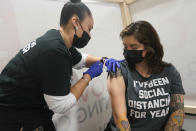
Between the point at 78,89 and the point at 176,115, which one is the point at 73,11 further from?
the point at 176,115

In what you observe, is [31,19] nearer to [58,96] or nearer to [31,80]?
[31,80]

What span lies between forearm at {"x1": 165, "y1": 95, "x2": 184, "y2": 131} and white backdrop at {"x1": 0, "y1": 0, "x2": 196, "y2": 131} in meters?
0.47

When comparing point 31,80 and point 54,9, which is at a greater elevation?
point 54,9

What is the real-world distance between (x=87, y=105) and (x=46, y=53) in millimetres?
750

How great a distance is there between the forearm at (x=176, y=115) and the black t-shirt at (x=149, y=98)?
0.03 m

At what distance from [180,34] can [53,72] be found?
123cm

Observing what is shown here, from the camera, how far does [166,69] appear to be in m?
1.19

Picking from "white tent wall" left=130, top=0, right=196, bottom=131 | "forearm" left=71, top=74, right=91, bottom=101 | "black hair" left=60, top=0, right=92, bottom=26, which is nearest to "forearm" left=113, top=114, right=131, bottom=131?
"forearm" left=71, top=74, right=91, bottom=101

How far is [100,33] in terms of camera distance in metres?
1.61

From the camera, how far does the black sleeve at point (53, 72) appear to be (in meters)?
0.86

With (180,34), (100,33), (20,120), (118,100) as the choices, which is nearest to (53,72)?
(20,120)

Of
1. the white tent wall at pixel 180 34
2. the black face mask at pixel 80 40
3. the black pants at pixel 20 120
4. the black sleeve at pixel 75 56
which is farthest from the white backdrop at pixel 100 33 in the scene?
the black face mask at pixel 80 40

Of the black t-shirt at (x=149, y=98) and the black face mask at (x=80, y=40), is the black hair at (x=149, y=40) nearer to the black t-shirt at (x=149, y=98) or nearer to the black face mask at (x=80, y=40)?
the black t-shirt at (x=149, y=98)

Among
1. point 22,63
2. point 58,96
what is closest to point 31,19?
point 22,63
